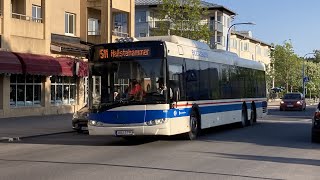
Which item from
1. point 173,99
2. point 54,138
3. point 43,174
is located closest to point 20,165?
point 43,174

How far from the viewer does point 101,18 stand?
4181cm

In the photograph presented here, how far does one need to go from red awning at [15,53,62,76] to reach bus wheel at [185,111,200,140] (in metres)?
14.8

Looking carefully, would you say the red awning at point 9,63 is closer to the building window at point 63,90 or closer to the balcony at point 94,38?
the building window at point 63,90

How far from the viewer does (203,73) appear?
1925 cm

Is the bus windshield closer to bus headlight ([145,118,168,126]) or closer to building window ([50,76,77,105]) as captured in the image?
bus headlight ([145,118,168,126])

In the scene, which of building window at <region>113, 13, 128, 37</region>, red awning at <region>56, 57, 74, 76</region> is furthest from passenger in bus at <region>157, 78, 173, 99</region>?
building window at <region>113, 13, 128, 37</region>

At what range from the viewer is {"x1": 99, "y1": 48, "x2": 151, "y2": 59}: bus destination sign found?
16.0 meters

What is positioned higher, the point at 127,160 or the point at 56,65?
the point at 56,65

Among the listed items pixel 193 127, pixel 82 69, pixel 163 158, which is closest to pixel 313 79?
pixel 82 69

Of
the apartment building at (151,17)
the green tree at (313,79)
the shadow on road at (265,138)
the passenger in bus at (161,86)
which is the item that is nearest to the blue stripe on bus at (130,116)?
the passenger in bus at (161,86)

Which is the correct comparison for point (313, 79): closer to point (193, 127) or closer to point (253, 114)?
point (253, 114)

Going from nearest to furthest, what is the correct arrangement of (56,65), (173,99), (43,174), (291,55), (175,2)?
(43,174) → (173,99) → (56,65) → (175,2) → (291,55)

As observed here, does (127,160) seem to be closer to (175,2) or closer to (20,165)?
(20,165)

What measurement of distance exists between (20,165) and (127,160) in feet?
8.02
